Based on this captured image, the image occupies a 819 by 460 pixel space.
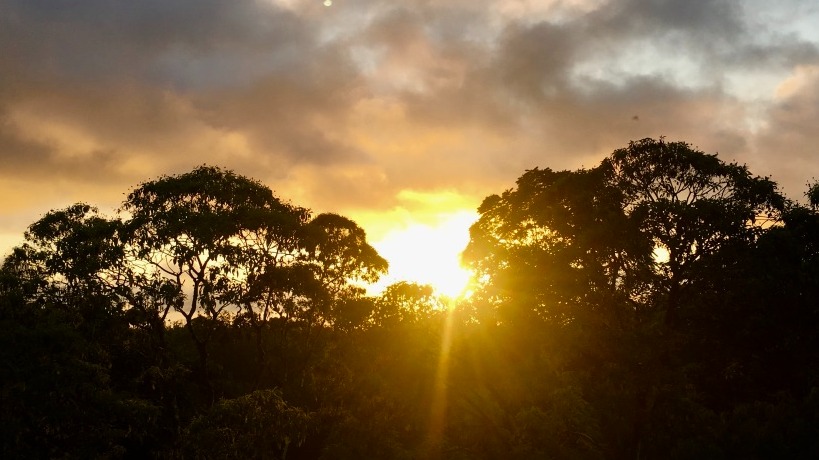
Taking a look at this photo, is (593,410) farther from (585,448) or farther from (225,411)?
(225,411)

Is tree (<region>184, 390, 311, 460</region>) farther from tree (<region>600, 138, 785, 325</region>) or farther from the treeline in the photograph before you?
tree (<region>600, 138, 785, 325</region>)

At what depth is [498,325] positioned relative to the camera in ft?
91.2

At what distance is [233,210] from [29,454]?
13887 millimetres

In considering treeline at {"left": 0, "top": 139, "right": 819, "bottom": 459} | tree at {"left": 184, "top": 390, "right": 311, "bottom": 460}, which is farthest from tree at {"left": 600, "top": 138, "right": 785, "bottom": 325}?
tree at {"left": 184, "top": 390, "right": 311, "bottom": 460}

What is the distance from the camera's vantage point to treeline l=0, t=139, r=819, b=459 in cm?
2495

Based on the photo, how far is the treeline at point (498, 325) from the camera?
25.0 meters

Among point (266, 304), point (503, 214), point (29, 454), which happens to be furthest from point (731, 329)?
point (29, 454)

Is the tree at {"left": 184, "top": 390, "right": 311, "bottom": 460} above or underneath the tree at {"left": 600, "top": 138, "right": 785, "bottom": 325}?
underneath

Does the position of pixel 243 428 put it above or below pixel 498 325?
below

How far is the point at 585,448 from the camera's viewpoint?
28344 mm

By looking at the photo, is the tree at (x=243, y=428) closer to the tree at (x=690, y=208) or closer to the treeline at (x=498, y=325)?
the treeline at (x=498, y=325)

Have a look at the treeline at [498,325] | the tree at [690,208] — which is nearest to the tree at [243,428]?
the treeline at [498,325]

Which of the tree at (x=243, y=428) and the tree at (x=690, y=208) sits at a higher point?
the tree at (x=690, y=208)

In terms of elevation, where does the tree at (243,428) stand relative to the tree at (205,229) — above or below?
below
